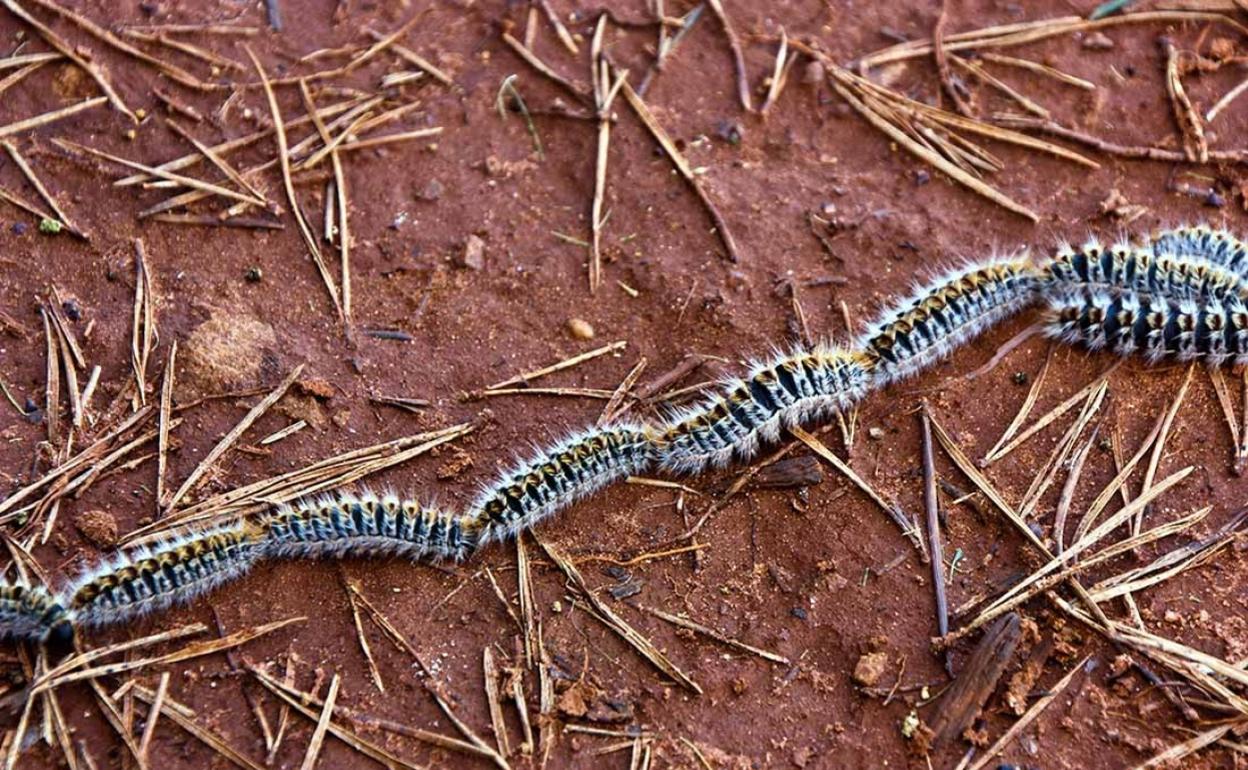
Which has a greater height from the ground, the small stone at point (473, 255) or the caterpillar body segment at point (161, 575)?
the small stone at point (473, 255)

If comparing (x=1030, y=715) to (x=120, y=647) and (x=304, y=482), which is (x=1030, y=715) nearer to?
(x=304, y=482)

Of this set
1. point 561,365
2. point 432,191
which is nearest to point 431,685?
point 561,365

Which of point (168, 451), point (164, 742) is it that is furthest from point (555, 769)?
point (168, 451)

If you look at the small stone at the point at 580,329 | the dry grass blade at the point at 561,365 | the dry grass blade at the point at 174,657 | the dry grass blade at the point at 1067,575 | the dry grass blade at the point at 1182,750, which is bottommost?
the dry grass blade at the point at 1182,750

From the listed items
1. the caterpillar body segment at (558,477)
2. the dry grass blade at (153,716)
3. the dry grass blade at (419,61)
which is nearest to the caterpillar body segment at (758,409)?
the caterpillar body segment at (558,477)

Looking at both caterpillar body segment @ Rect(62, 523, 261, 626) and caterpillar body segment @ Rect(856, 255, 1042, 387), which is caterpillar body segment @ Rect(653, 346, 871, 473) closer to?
caterpillar body segment @ Rect(856, 255, 1042, 387)

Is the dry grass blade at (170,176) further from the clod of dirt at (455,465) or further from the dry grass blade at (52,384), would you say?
the clod of dirt at (455,465)

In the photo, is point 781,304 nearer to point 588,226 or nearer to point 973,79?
point 588,226
